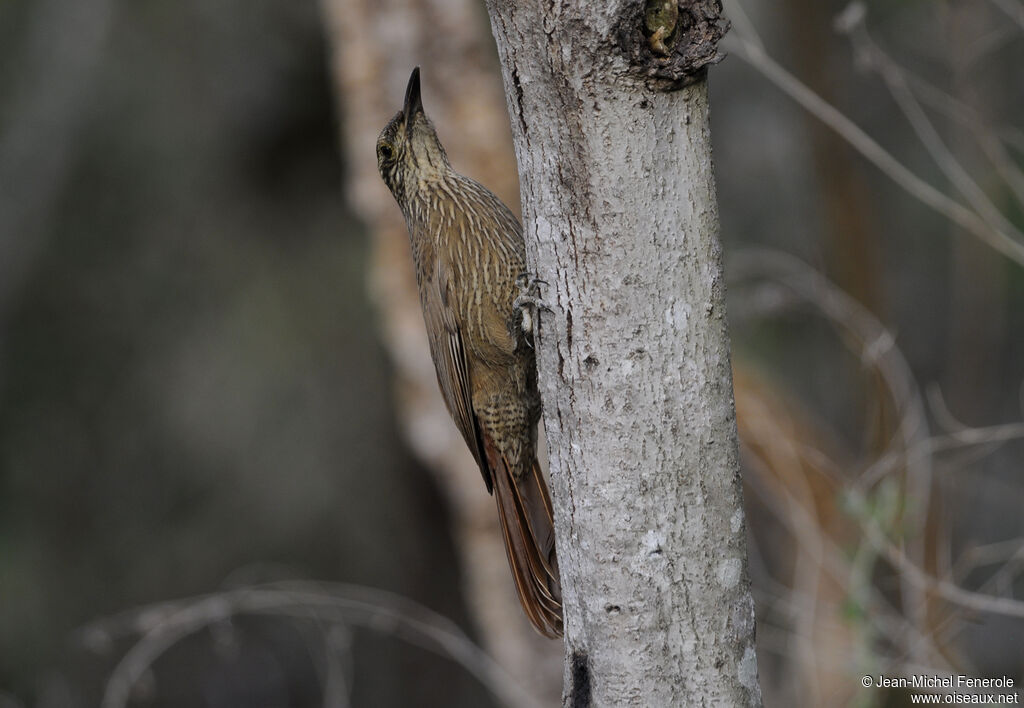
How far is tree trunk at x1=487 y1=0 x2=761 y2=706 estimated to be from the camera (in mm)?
1530

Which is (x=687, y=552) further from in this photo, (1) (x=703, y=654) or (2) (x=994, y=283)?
(2) (x=994, y=283)

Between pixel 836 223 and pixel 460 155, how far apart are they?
165cm

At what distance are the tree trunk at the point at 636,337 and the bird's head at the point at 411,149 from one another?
4.43 ft

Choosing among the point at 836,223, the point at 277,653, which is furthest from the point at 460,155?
the point at 277,653

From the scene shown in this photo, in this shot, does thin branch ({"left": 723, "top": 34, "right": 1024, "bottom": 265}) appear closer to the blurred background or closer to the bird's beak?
the bird's beak

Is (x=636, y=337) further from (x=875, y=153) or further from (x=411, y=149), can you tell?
(x=411, y=149)

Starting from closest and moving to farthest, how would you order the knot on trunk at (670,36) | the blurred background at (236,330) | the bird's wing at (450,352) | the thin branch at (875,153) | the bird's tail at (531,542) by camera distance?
1. the knot on trunk at (670,36)
2. the bird's tail at (531,542)
3. the thin branch at (875,153)
4. the bird's wing at (450,352)
5. the blurred background at (236,330)

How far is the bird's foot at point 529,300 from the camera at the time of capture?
1.73m

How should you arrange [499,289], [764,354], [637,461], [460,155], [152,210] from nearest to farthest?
[637,461] < [499,289] < [460,155] < [764,354] < [152,210]

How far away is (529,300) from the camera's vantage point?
2.07 metres

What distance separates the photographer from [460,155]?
4.30m

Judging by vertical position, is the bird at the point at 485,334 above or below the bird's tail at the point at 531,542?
above

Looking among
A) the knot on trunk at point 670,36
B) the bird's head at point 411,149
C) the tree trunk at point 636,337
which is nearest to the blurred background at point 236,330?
the bird's head at point 411,149

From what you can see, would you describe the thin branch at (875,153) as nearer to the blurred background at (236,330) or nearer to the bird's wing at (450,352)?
the bird's wing at (450,352)
